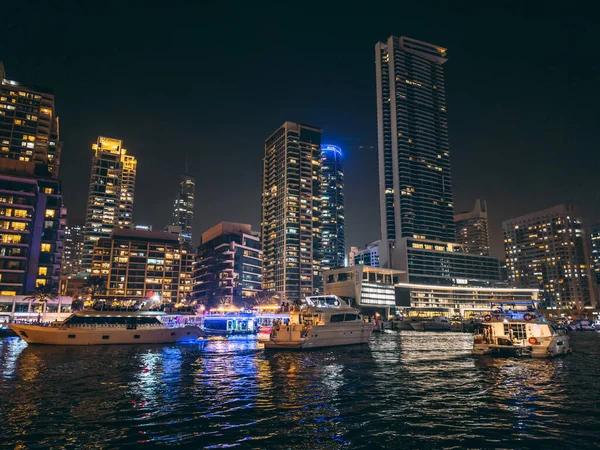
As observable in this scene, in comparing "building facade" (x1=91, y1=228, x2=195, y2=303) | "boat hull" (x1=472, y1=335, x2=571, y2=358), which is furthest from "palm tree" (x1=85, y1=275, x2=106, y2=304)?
"boat hull" (x1=472, y1=335, x2=571, y2=358)

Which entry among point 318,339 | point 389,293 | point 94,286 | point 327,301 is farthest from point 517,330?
point 94,286

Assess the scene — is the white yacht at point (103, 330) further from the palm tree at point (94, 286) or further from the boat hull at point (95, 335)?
the palm tree at point (94, 286)

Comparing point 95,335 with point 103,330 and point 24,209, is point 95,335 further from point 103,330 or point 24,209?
point 24,209

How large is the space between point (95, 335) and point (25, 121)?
130 meters

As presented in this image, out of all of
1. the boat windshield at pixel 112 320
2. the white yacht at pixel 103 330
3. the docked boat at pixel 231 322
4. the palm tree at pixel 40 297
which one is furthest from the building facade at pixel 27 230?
the boat windshield at pixel 112 320

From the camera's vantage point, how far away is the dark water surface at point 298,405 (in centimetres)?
1334

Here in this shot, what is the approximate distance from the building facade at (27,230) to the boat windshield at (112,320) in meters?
60.5

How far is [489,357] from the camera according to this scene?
3884 centimetres

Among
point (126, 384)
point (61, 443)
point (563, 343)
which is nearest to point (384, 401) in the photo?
point (61, 443)

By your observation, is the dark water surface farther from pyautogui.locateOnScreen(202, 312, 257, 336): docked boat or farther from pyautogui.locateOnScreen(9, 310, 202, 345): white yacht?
pyautogui.locateOnScreen(202, 312, 257, 336): docked boat

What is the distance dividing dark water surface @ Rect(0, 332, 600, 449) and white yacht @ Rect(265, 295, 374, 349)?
484 inches

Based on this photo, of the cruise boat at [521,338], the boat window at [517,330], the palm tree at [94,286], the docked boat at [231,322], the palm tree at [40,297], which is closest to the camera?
the cruise boat at [521,338]

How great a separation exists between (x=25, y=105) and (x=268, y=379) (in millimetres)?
165342

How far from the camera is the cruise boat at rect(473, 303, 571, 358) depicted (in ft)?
124
